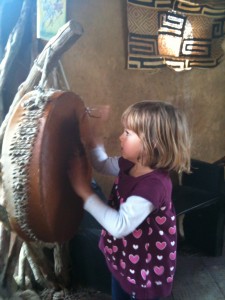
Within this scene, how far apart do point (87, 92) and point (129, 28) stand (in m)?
0.53

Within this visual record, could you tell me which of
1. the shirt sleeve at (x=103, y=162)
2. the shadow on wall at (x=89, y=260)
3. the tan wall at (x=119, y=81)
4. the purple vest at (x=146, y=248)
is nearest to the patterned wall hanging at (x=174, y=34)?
the tan wall at (x=119, y=81)

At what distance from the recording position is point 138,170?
107 centimetres

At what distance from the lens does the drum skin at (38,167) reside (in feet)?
2.60

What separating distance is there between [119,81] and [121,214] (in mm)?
1518

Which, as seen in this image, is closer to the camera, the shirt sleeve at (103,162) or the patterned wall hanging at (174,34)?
the shirt sleeve at (103,162)

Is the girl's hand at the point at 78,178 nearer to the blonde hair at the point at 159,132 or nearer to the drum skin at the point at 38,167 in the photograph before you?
the drum skin at the point at 38,167

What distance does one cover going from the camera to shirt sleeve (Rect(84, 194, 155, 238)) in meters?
0.92

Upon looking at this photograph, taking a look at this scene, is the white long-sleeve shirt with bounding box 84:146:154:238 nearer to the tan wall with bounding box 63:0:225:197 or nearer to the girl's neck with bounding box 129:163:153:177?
the girl's neck with bounding box 129:163:153:177

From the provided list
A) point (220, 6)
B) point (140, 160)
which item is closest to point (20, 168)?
point (140, 160)

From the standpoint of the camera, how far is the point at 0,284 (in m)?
1.50

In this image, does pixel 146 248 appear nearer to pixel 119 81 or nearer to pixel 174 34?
pixel 119 81

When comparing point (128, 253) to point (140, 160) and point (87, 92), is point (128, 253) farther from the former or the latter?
point (87, 92)

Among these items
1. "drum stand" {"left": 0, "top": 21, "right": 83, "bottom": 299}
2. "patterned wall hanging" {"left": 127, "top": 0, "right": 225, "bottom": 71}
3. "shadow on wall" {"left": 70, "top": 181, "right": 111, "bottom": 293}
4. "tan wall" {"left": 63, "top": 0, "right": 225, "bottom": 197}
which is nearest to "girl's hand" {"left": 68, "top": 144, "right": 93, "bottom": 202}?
"drum stand" {"left": 0, "top": 21, "right": 83, "bottom": 299}

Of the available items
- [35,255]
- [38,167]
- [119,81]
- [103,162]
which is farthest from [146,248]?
[119,81]
